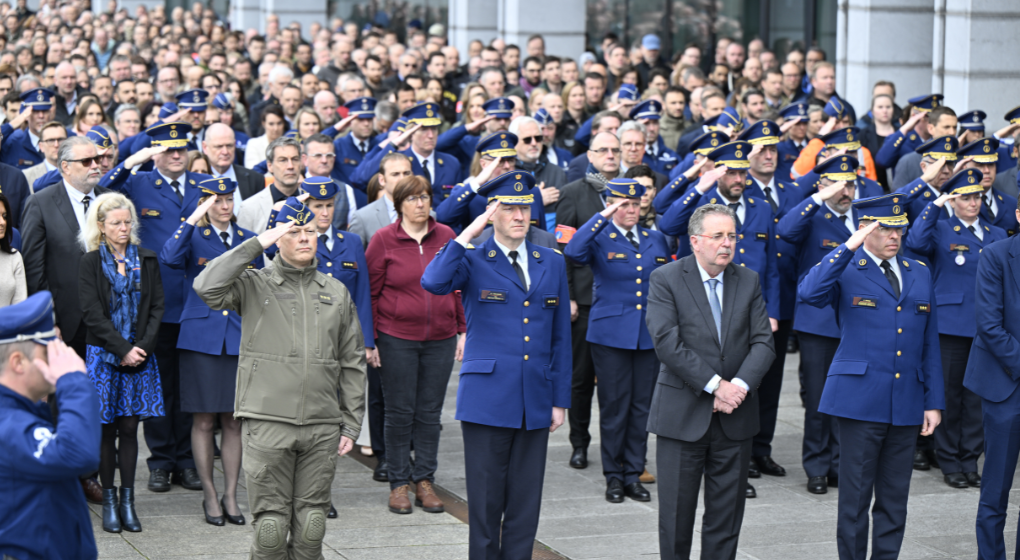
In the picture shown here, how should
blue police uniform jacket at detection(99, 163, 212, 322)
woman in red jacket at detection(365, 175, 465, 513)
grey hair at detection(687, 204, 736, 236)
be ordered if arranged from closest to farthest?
grey hair at detection(687, 204, 736, 236) → woman in red jacket at detection(365, 175, 465, 513) → blue police uniform jacket at detection(99, 163, 212, 322)

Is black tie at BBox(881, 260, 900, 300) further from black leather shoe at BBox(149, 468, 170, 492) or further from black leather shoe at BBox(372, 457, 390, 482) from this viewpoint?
black leather shoe at BBox(149, 468, 170, 492)

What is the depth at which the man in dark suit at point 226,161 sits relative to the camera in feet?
30.6

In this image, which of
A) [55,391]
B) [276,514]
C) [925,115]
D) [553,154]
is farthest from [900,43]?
[55,391]

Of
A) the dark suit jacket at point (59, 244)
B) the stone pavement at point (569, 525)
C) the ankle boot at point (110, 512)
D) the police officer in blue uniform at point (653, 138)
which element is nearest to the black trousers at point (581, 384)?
the stone pavement at point (569, 525)

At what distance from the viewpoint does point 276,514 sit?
6301 millimetres

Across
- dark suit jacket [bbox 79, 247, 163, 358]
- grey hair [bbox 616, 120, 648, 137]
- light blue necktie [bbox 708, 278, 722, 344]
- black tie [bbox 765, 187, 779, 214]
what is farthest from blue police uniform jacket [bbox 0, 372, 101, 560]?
black tie [bbox 765, 187, 779, 214]

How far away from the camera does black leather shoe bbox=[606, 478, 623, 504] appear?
27.6 feet

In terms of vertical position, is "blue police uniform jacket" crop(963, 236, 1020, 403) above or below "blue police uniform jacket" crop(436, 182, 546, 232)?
below

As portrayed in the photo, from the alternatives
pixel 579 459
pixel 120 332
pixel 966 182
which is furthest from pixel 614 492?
pixel 120 332

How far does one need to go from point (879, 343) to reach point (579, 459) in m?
2.77

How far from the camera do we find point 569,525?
793 centimetres

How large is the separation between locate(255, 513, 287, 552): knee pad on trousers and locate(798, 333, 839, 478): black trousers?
12.9 ft

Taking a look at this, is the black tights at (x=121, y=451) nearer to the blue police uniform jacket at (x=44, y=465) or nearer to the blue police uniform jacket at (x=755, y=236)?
the blue police uniform jacket at (x=44, y=465)

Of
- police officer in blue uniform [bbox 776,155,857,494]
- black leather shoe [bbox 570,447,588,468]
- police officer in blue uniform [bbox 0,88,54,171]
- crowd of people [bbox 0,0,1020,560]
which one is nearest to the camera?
crowd of people [bbox 0,0,1020,560]
